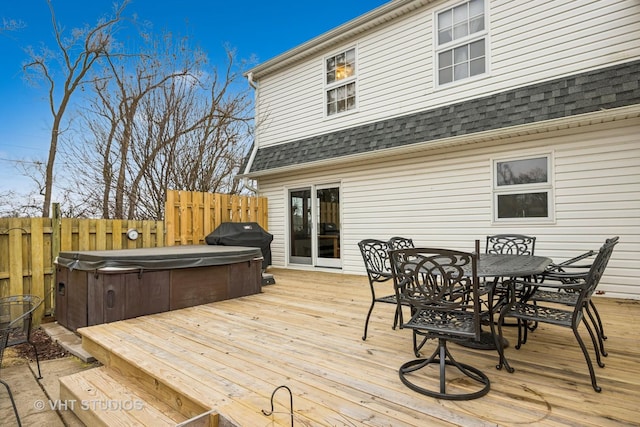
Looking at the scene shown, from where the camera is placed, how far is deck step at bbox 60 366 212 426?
2.01m

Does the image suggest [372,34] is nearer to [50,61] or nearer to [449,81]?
[449,81]

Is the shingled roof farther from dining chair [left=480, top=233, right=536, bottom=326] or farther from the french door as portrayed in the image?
dining chair [left=480, top=233, right=536, bottom=326]

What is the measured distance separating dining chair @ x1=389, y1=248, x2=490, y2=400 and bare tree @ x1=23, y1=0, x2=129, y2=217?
833 centimetres

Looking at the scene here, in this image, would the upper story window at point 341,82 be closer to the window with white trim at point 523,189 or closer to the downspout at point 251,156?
the downspout at point 251,156

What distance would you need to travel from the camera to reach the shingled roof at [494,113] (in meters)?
4.32

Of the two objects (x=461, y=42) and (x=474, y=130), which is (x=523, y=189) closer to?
(x=474, y=130)

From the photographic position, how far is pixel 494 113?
16.9ft

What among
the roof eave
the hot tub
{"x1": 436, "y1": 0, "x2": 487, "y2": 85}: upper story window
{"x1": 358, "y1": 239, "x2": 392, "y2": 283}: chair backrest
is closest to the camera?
{"x1": 358, "y1": 239, "x2": 392, "y2": 283}: chair backrest

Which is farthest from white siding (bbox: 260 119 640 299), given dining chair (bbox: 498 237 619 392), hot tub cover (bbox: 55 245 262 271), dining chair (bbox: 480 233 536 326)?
hot tub cover (bbox: 55 245 262 271)

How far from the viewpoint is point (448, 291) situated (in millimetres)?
2068

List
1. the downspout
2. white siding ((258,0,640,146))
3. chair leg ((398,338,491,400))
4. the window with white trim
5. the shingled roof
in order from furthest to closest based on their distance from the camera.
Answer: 1. the downspout
2. the window with white trim
3. white siding ((258,0,640,146))
4. the shingled roof
5. chair leg ((398,338,491,400))

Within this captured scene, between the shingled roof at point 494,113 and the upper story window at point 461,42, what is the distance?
61 cm

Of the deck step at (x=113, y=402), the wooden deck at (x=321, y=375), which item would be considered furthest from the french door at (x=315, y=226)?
the deck step at (x=113, y=402)

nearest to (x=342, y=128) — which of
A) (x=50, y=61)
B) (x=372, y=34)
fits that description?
(x=372, y=34)
